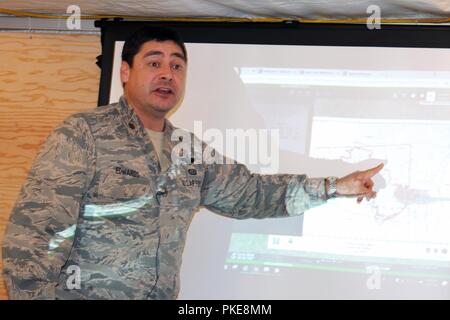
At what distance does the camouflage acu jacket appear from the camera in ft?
6.44

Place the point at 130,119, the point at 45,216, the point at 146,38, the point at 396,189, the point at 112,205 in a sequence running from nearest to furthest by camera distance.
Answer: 1. the point at 45,216
2. the point at 112,205
3. the point at 130,119
4. the point at 146,38
5. the point at 396,189

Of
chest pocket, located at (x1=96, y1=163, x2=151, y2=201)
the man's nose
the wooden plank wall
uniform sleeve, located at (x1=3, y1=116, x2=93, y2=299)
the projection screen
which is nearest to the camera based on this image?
uniform sleeve, located at (x1=3, y1=116, x2=93, y2=299)

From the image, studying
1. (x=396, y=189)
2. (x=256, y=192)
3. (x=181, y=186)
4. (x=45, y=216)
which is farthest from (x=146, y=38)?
(x=396, y=189)

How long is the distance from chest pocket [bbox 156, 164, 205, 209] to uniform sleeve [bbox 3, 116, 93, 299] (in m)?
0.28

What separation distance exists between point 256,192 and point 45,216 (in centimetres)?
81

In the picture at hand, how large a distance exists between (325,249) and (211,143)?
0.60 meters

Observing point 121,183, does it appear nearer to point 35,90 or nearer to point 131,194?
point 131,194

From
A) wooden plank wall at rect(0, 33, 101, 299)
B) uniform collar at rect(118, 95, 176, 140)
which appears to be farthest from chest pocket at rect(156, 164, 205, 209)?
wooden plank wall at rect(0, 33, 101, 299)

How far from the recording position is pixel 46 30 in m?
3.04

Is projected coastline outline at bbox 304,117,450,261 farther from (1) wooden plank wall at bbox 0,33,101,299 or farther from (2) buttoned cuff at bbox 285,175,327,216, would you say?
(1) wooden plank wall at bbox 0,33,101,299

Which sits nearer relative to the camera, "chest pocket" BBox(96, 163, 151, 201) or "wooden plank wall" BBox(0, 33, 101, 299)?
"chest pocket" BBox(96, 163, 151, 201)

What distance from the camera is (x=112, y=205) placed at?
2.17 meters

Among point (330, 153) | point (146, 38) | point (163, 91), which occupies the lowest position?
point (330, 153)
